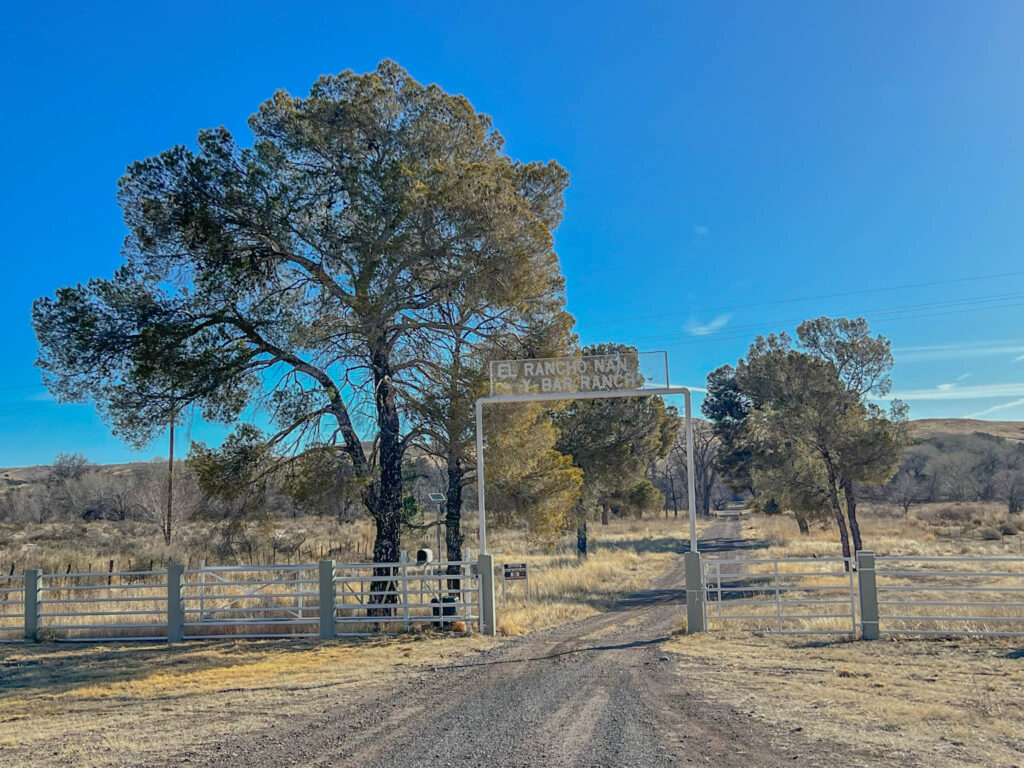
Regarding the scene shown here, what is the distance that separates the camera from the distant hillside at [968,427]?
294 feet

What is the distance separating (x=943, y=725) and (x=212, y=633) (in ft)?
39.9

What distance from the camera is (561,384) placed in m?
Answer: 13.4

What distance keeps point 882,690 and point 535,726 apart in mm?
3864

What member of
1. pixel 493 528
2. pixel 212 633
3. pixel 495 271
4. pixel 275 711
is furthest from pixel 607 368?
pixel 212 633

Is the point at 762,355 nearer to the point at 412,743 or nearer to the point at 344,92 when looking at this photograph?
the point at 344,92

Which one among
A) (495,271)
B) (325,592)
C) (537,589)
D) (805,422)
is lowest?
(537,589)

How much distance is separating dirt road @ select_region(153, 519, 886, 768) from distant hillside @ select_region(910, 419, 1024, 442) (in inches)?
3573

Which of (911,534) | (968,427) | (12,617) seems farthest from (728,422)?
(968,427)

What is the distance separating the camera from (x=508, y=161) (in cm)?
1680

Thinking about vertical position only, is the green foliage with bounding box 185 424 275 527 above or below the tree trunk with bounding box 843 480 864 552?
above

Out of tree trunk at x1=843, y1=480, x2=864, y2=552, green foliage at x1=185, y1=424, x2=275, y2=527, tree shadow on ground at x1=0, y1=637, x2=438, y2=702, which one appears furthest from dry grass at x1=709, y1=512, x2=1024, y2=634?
green foliage at x1=185, y1=424, x2=275, y2=527

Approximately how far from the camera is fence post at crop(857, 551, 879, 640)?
1121cm

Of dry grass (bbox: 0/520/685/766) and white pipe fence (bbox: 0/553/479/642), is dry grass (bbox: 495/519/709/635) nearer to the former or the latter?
dry grass (bbox: 0/520/685/766)

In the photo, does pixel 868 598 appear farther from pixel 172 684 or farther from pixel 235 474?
pixel 235 474
